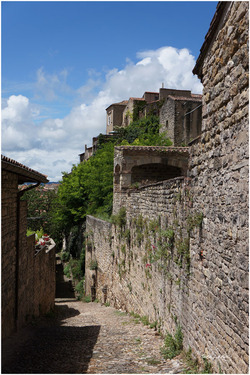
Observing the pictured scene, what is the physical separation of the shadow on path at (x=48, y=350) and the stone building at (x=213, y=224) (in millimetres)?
1724

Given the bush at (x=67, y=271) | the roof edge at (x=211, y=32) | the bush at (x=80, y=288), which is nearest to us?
the roof edge at (x=211, y=32)

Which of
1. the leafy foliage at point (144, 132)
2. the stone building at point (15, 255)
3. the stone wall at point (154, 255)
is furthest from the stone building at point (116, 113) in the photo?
the stone building at point (15, 255)

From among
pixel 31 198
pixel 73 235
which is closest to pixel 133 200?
pixel 73 235

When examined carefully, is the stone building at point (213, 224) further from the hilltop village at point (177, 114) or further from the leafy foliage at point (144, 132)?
the leafy foliage at point (144, 132)

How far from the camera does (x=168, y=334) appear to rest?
6.77 meters

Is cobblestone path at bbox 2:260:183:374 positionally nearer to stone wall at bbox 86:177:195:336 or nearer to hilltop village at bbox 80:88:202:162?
stone wall at bbox 86:177:195:336

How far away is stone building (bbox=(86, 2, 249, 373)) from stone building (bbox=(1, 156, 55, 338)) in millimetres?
2903

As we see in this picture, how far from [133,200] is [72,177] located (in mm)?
18182

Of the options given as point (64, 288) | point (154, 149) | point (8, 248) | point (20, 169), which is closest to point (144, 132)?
point (64, 288)

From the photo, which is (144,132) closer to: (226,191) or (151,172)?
(151,172)

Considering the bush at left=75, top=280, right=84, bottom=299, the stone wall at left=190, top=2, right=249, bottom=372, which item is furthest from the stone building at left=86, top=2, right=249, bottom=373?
the bush at left=75, top=280, right=84, bottom=299

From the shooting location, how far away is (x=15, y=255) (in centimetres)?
721

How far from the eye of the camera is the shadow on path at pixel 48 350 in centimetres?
528

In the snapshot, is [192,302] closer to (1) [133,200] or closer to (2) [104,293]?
(1) [133,200]
